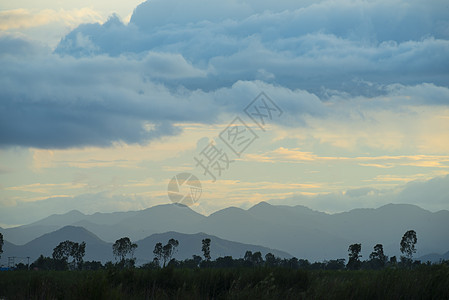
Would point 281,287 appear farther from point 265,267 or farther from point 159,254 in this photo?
point 159,254

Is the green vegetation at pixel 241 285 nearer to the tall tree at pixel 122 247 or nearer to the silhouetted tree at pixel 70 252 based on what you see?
the silhouetted tree at pixel 70 252

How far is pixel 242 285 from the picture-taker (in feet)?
78.2

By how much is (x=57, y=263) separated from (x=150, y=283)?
97.8 metres

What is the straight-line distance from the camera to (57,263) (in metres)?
116

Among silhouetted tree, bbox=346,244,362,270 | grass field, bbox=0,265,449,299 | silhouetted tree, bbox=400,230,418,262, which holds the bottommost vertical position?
grass field, bbox=0,265,449,299

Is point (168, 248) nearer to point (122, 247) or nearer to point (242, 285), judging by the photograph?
point (122, 247)

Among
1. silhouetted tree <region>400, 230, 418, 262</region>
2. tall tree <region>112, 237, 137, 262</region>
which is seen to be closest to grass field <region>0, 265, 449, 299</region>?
silhouetted tree <region>400, 230, 418, 262</region>

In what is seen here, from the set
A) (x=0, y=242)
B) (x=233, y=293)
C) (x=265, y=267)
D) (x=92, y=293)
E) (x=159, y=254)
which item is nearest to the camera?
(x=92, y=293)

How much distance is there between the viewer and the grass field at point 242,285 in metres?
19.9

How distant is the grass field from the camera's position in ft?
65.3

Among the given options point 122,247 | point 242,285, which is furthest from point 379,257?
point 242,285

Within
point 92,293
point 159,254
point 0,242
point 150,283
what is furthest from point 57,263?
point 92,293

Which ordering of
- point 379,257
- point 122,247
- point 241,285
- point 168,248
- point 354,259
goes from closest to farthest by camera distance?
point 241,285
point 354,259
point 379,257
point 168,248
point 122,247

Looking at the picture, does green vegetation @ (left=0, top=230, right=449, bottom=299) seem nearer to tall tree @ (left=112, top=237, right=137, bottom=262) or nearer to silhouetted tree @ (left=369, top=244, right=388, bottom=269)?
silhouetted tree @ (left=369, top=244, right=388, bottom=269)
